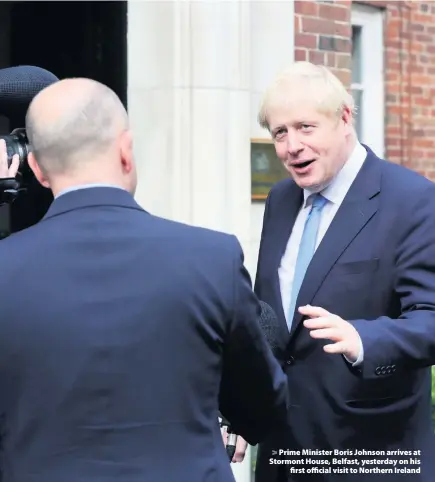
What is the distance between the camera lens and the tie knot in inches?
115

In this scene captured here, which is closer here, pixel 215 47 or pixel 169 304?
pixel 169 304

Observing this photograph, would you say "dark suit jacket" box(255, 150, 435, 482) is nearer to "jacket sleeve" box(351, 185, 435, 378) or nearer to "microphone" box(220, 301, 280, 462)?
"jacket sleeve" box(351, 185, 435, 378)

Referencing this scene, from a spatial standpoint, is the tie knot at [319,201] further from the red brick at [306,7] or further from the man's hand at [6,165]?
the red brick at [306,7]

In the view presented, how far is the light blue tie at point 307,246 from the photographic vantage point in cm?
284

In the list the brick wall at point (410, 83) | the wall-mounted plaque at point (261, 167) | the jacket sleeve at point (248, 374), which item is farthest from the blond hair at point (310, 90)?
the brick wall at point (410, 83)

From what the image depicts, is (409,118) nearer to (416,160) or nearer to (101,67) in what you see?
(416,160)

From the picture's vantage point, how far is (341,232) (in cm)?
Answer: 279

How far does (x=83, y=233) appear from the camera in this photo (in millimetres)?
1933

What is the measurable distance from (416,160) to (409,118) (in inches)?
11.9

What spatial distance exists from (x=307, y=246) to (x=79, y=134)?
1.12 meters

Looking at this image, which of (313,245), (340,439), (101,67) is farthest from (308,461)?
(101,67)

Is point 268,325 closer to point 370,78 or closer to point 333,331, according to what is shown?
point 333,331

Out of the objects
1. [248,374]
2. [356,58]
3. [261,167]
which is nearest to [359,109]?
[356,58]

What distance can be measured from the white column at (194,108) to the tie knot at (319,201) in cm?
224
